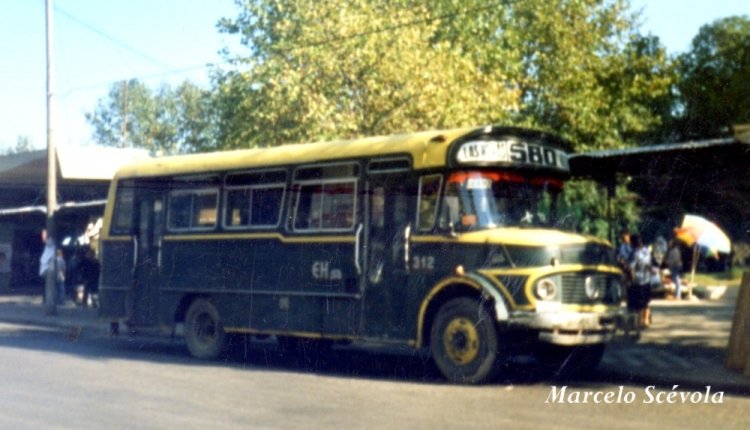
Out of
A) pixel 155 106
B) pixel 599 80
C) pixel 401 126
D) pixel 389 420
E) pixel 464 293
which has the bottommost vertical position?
pixel 389 420

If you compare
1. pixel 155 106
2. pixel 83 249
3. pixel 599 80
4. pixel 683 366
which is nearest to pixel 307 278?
pixel 683 366

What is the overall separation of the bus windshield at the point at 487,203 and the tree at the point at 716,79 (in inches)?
1208

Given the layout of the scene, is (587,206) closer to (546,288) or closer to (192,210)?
(546,288)

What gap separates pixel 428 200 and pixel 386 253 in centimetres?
93

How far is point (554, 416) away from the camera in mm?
10703

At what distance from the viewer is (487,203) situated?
533 inches

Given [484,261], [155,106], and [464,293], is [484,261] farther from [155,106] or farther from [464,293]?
[155,106]

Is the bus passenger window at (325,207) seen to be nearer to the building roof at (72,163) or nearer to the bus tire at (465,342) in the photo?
the bus tire at (465,342)

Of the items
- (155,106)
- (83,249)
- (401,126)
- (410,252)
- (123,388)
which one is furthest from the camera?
(155,106)

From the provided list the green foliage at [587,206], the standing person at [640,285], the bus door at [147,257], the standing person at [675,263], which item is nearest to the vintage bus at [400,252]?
the green foliage at [587,206]

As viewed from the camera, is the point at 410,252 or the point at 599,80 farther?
the point at 599,80

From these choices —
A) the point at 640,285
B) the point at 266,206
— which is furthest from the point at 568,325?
the point at 640,285

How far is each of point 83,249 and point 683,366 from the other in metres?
20.3

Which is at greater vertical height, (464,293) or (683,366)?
(464,293)
